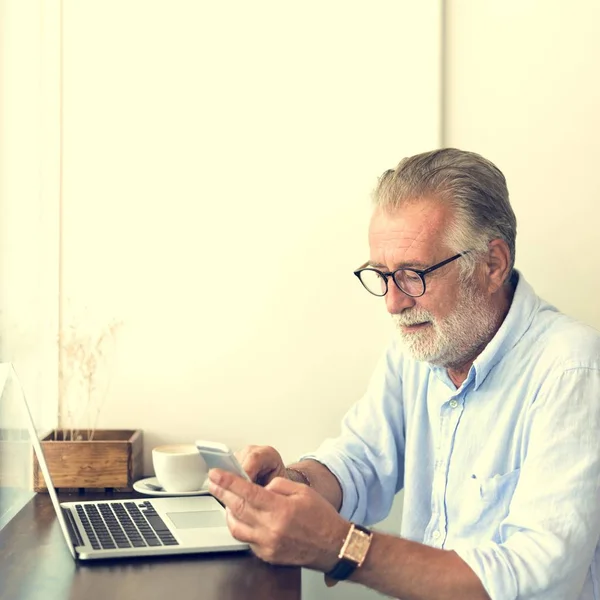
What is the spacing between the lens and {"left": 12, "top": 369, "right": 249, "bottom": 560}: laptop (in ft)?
4.00

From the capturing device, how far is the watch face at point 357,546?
3.75 ft

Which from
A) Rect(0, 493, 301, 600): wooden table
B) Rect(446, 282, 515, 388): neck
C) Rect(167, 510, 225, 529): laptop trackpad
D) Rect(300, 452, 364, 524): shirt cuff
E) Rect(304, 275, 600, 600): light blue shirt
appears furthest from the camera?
Rect(300, 452, 364, 524): shirt cuff

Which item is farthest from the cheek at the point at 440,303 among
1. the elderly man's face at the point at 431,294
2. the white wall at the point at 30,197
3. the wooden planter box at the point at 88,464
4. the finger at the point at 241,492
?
the white wall at the point at 30,197

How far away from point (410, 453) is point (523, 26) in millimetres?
931

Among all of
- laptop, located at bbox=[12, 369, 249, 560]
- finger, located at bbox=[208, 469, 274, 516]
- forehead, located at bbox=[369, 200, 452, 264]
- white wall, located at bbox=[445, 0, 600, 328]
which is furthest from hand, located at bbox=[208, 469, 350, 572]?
white wall, located at bbox=[445, 0, 600, 328]

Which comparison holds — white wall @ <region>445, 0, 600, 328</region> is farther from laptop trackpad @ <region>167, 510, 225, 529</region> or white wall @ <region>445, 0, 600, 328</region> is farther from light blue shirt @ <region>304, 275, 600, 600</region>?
laptop trackpad @ <region>167, 510, 225, 529</region>

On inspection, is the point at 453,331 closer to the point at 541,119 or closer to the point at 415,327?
the point at 415,327

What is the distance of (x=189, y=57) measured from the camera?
1.82 metres

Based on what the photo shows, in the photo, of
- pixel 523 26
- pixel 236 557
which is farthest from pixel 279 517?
pixel 523 26

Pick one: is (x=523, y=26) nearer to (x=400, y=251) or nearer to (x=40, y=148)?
(x=400, y=251)

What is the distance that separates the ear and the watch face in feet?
1.69

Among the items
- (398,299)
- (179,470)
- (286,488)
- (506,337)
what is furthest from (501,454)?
(179,470)

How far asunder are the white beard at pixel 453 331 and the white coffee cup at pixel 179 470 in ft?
1.54

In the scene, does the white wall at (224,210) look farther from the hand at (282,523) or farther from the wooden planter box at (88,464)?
the hand at (282,523)
